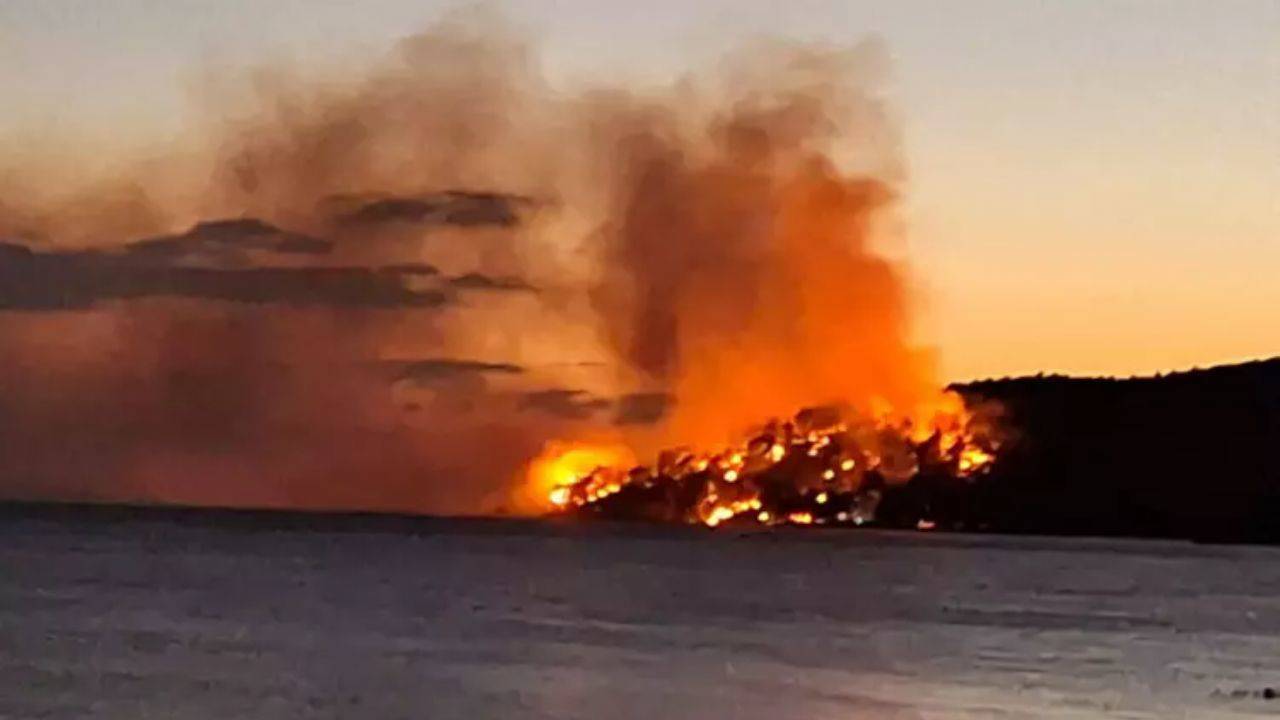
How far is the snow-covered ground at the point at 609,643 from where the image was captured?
50.6 m

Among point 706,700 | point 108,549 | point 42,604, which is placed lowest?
point 706,700

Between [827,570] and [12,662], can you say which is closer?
[12,662]

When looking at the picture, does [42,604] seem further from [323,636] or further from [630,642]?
[630,642]

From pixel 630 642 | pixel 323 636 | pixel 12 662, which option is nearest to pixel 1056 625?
pixel 630 642

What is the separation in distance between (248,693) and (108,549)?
395 feet

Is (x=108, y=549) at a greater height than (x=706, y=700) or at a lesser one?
greater

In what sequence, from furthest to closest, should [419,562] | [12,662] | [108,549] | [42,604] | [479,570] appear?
[108,549], [419,562], [479,570], [42,604], [12,662]

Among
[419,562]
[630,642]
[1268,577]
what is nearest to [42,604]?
[630,642]

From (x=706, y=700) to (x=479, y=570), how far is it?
90284 millimetres

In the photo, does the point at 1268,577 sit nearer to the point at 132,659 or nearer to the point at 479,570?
the point at 479,570

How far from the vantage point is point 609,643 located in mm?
70188

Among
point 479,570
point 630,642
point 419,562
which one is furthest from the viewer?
point 419,562

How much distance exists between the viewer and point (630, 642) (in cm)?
7119

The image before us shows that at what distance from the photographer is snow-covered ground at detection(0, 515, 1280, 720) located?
166ft
